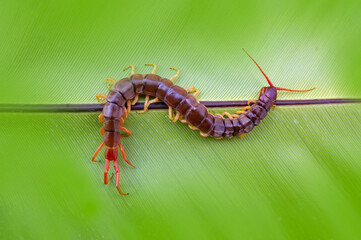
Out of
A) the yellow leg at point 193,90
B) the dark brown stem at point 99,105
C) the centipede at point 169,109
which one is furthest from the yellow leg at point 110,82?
the yellow leg at point 193,90

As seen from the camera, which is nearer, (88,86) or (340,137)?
(88,86)

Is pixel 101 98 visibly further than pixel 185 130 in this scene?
No

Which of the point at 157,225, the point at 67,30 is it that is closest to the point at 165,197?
A: the point at 157,225

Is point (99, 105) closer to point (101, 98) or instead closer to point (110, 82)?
point (101, 98)

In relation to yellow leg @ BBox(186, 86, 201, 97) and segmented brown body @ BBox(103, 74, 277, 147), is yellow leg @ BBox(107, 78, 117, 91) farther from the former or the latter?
yellow leg @ BBox(186, 86, 201, 97)

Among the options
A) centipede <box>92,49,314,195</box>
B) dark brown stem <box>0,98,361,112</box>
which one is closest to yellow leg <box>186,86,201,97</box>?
centipede <box>92,49,314,195</box>

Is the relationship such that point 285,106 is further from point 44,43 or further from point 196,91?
point 44,43

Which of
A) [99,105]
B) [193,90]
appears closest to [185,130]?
[193,90]

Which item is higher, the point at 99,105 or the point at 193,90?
the point at 193,90
